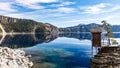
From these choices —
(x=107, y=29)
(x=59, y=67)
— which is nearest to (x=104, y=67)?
(x=107, y=29)

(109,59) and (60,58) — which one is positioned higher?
(109,59)

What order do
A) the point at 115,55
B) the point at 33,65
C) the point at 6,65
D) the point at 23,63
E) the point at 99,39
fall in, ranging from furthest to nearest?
1. the point at 33,65
2. the point at 23,63
3. the point at 6,65
4. the point at 99,39
5. the point at 115,55

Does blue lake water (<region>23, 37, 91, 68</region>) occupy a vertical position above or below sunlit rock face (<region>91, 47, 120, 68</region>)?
below

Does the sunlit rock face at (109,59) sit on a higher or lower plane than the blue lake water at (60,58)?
higher

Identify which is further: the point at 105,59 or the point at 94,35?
the point at 94,35

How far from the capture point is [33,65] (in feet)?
201

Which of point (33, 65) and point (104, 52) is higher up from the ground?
point (104, 52)

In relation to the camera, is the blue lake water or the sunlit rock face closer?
the sunlit rock face

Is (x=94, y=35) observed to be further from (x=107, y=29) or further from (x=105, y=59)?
(x=107, y=29)

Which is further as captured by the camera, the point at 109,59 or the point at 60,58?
the point at 60,58

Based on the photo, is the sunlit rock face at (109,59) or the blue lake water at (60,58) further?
the blue lake water at (60,58)

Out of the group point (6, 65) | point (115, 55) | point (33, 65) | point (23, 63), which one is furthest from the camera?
point (33, 65)

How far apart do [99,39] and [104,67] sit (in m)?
5.30

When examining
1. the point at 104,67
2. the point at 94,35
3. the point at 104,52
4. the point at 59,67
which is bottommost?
the point at 59,67
